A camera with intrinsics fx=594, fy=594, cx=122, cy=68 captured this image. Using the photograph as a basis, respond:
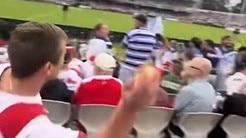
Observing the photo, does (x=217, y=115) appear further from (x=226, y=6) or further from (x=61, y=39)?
(x=226, y=6)

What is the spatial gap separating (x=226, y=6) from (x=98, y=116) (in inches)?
547

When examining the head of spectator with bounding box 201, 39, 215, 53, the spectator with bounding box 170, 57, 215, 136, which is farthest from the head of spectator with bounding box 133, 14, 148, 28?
the spectator with bounding box 170, 57, 215, 136

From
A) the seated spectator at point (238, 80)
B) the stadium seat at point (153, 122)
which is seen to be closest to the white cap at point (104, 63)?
the stadium seat at point (153, 122)

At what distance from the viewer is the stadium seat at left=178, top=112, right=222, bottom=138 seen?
4887mm

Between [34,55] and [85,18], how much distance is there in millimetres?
12462

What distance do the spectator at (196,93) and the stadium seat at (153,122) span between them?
0.12m

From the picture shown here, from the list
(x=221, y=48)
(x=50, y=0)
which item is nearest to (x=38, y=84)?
(x=221, y=48)

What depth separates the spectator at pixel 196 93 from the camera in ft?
16.4

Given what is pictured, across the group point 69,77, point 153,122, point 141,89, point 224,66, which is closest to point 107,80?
point 153,122

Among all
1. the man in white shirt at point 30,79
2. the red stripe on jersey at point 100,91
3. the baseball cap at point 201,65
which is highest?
the man in white shirt at point 30,79

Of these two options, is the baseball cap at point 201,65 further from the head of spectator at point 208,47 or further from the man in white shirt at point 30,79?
the head of spectator at point 208,47

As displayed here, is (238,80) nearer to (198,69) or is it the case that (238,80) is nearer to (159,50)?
(198,69)

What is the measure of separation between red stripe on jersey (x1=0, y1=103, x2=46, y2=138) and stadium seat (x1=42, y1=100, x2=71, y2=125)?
289 cm

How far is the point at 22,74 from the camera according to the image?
166cm
